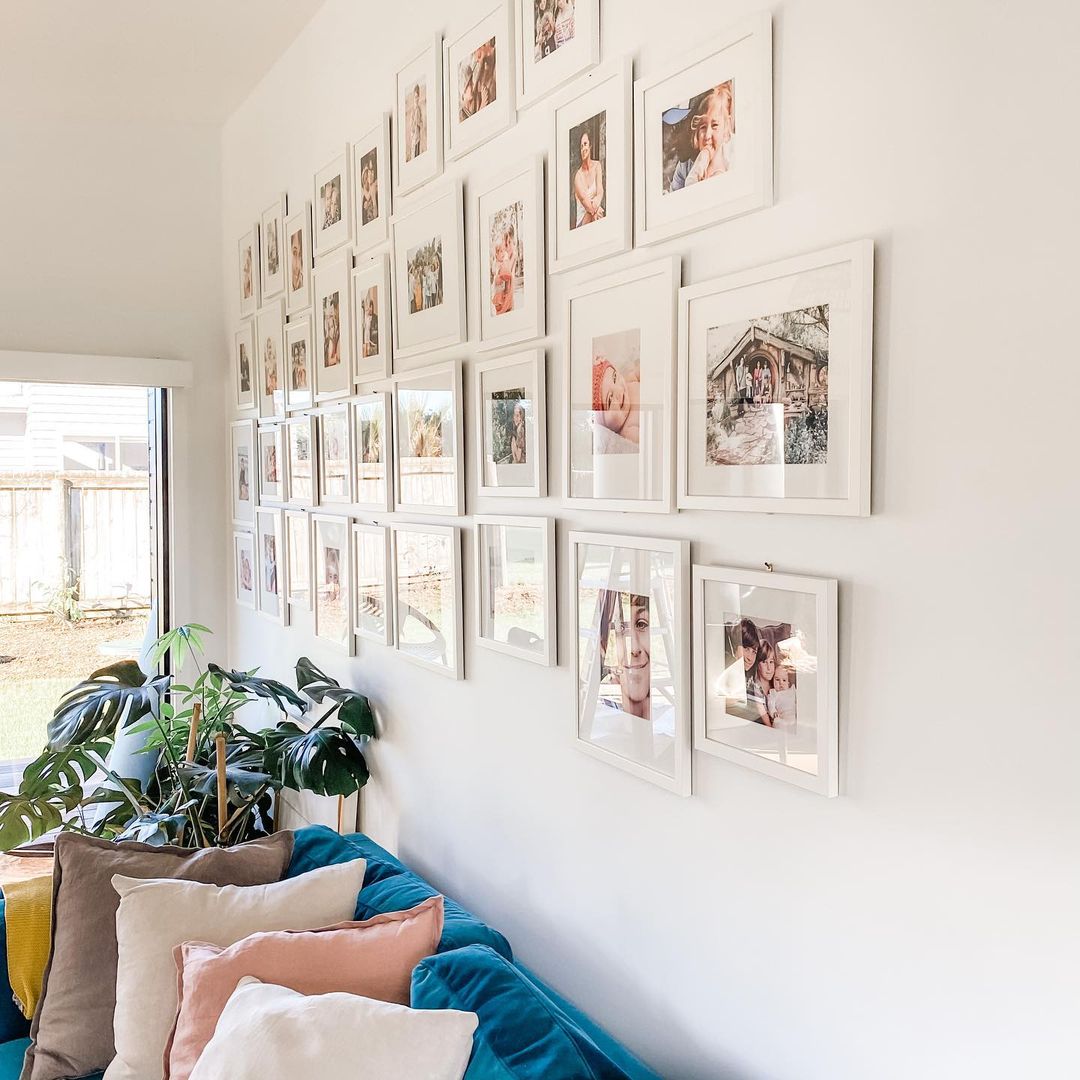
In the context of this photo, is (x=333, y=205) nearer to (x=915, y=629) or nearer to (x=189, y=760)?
(x=189, y=760)

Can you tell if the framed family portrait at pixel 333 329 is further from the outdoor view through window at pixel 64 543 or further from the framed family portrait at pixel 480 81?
the outdoor view through window at pixel 64 543

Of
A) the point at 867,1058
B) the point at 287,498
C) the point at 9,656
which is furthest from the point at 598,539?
the point at 9,656

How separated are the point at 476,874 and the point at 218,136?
9.43ft

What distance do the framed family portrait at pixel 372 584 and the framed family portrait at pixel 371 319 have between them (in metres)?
0.38

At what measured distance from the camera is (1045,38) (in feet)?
2.88

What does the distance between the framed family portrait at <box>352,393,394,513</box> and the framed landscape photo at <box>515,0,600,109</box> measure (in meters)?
0.80

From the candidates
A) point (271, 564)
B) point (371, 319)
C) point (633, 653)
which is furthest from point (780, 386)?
point (271, 564)

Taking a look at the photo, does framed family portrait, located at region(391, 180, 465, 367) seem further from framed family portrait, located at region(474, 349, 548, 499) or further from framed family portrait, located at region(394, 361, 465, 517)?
framed family portrait, located at region(474, 349, 548, 499)

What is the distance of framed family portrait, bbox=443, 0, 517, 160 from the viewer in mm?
1712

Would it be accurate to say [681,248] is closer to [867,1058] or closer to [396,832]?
[867,1058]

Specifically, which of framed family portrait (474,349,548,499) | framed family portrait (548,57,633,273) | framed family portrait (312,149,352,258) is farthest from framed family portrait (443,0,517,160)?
framed family portrait (312,149,352,258)

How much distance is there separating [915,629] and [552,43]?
44.5 inches

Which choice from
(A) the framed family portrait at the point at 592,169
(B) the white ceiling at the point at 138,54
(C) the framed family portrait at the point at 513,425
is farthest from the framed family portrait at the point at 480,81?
(B) the white ceiling at the point at 138,54

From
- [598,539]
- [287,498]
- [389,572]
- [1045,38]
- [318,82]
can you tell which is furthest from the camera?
[287,498]
